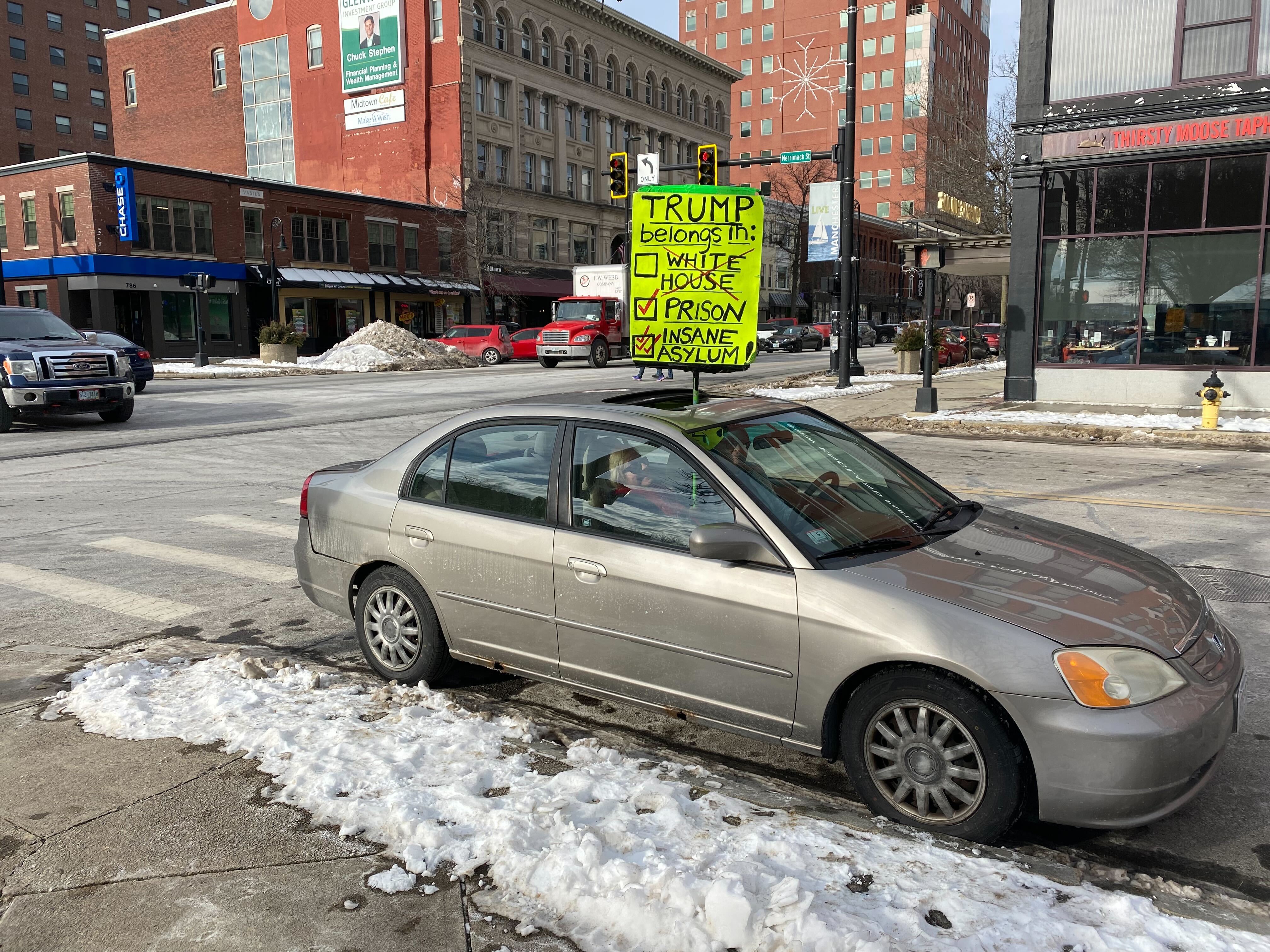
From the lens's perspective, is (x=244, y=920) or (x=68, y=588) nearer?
(x=244, y=920)

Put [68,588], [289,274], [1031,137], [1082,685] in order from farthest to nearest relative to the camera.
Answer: [289,274]
[1031,137]
[68,588]
[1082,685]

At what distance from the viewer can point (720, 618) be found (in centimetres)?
383

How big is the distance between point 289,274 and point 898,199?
70.5m

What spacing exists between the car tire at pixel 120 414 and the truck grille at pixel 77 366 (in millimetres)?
789

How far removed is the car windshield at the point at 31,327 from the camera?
52.5 feet

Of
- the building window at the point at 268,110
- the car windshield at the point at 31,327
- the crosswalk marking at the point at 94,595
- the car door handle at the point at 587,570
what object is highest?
the building window at the point at 268,110

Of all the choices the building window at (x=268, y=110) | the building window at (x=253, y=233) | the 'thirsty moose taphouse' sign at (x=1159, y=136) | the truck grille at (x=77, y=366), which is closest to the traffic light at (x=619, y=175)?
the 'thirsty moose taphouse' sign at (x=1159, y=136)

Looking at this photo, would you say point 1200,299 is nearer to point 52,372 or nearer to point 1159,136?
A: point 1159,136

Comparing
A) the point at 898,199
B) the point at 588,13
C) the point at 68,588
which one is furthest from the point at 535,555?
the point at 898,199

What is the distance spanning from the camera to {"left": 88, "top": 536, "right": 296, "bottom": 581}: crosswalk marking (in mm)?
7191

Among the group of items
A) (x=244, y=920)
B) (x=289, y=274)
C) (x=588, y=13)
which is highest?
(x=588, y=13)

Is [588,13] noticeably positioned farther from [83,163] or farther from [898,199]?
[898,199]

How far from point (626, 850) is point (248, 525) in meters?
6.60

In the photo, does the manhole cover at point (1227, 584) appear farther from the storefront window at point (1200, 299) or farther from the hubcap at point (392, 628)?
the storefront window at point (1200, 299)
